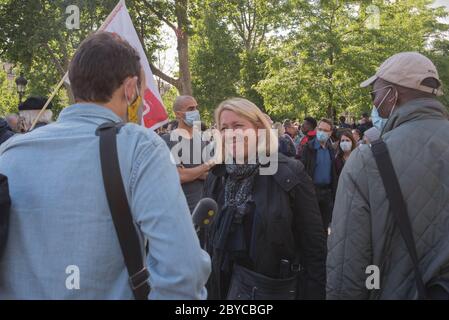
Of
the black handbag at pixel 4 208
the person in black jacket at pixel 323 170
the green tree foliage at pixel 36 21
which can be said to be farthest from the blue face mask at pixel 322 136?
the green tree foliage at pixel 36 21

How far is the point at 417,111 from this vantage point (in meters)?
2.50

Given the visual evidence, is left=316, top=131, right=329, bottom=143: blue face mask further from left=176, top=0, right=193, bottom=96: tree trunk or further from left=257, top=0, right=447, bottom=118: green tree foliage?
left=257, top=0, right=447, bottom=118: green tree foliage

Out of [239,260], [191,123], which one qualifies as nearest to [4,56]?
[191,123]

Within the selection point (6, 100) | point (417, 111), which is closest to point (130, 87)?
point (417, 111)

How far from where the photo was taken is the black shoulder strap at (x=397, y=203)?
2.33 m

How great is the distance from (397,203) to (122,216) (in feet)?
4.28

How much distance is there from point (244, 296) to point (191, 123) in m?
3.23

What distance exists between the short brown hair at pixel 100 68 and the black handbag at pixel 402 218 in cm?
122

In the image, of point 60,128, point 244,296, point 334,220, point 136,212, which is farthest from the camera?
point 244,296

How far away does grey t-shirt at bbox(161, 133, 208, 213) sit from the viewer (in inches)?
216

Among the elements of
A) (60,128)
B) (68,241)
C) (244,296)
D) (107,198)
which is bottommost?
(244,296)

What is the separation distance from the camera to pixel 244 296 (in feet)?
9.58
